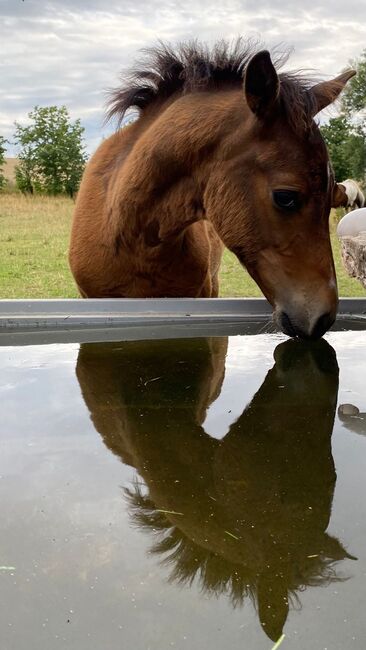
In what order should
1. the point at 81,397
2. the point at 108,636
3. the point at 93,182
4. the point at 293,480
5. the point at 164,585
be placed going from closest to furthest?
the point at 108,636, the point at 164,585, the point at 293,480, the point at 81,397, the point at 93,182

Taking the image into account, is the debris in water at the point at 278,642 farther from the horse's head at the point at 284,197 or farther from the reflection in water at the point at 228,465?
the horse's head at the point at 284,197

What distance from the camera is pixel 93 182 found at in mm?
2934

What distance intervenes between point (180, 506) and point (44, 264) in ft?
22.8

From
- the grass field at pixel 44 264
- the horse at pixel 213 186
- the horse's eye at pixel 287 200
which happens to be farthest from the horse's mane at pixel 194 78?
the grass field at pixel 44 264

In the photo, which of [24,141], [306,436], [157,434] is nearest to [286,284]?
[306,436]

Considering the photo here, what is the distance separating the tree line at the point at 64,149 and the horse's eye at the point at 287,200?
23816 millimetres

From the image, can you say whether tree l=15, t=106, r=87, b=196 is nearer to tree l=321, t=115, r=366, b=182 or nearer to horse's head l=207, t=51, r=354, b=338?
tree l=321, t=115, r=366, b=182

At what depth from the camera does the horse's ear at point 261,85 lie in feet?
6.78

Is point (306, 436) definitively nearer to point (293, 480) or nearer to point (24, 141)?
point (293, 480)

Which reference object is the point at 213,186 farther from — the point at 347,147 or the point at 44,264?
the point at 347,147

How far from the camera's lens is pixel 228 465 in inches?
58.2

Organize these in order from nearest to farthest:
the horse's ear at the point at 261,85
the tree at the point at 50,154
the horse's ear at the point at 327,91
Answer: the horse's ear at the point at 261,85, the horse's ear at the point at 327,91, the tree at the point at 50,154

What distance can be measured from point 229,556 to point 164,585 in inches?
5.5

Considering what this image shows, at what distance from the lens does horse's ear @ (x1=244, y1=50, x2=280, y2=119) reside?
6.78 feet
